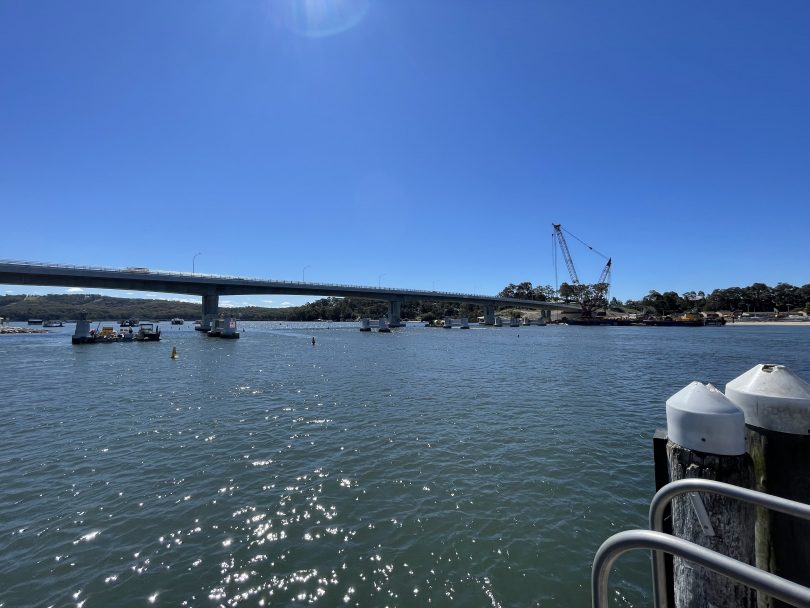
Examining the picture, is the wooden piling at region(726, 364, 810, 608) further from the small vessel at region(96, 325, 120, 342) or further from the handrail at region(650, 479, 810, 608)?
the small vessel at region(96, 325, 120, 342)

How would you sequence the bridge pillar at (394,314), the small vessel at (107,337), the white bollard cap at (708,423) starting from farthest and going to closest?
1. the bridge pillar at (394,314)
2. the small vessel at (107,337)
3. the white bollard cap at (708,423)

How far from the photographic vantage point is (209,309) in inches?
3366

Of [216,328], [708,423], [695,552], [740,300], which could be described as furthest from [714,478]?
[740,300]

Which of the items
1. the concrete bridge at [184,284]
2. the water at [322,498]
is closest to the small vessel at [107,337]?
the concrete bridge at [184,284]

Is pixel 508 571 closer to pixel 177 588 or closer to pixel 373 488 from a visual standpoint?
pixel 373 488

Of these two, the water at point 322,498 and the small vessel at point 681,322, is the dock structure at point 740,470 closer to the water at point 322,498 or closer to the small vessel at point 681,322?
the water at point 322,498

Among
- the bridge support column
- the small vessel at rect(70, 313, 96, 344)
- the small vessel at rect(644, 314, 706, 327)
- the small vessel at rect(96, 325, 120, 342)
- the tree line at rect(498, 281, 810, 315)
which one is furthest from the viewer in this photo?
the tree line at rect(498, 281, 810, 315)

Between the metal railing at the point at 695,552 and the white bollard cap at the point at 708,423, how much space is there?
66 centimetres

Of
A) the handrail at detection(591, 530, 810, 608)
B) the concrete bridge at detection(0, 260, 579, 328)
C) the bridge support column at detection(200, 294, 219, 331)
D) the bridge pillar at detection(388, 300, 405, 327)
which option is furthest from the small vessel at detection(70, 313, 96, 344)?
the bridge pillar at detection(388, 300, 405, 327)

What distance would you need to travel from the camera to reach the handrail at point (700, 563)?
1506 mm

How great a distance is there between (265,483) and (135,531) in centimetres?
264

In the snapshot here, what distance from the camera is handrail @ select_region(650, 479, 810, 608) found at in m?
2.15

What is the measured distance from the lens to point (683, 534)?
3.41m

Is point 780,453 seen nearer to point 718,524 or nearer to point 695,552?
point 718,524
